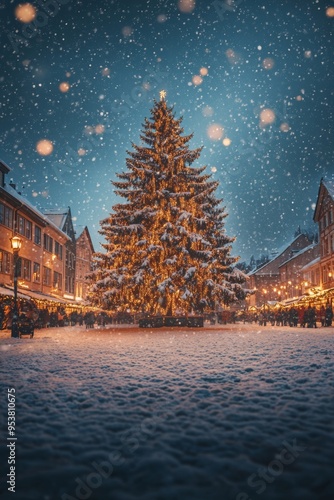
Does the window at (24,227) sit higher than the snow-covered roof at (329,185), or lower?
lower

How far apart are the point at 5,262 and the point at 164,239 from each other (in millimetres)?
11827

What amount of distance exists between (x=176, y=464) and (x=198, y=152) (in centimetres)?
2858

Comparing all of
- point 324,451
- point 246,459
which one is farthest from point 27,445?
point 324,451

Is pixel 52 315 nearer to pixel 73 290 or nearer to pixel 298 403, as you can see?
pixel 73 290

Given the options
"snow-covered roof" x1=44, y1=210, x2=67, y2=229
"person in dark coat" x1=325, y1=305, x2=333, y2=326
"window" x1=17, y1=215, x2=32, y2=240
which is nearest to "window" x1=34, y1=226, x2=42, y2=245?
"window" x1=17, y1=215, x2=32, y2=240

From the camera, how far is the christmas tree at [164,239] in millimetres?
26500

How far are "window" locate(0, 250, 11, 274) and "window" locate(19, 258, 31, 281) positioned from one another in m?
3.16

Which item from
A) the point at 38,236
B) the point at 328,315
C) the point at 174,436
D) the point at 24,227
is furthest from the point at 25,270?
the point at 174,436

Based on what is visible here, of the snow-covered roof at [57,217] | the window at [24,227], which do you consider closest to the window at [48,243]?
the snow-covered roof at [57,217]

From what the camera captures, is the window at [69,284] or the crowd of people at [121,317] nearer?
the crowd of people at [121,317]

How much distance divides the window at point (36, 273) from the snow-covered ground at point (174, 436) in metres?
31.7

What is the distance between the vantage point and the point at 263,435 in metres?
3.48

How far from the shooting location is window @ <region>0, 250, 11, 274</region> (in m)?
28.4

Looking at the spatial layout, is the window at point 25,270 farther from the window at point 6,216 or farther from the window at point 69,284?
the window at point 69,284
